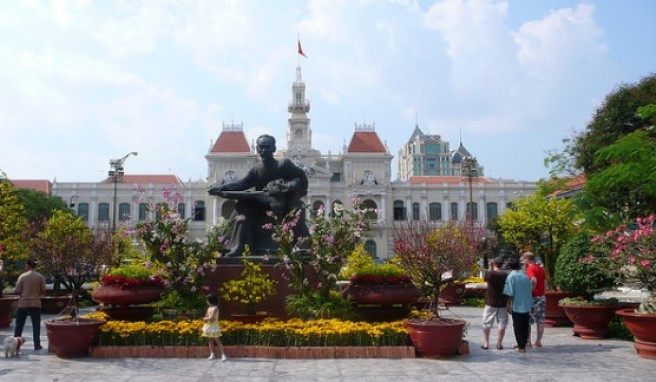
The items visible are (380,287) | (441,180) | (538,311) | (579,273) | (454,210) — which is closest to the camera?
(380,287)

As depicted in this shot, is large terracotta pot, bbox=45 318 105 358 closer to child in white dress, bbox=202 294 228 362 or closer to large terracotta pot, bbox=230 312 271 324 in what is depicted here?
child in white dress, bbox=202 294 228 362

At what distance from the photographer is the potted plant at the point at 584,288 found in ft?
31.8

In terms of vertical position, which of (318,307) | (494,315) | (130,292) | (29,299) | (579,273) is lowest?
(494,315)

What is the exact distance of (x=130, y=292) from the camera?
8.73m

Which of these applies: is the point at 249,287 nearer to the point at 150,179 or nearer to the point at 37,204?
the point at 37,204

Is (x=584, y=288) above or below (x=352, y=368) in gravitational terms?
above

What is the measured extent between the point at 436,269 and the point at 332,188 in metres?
50.3

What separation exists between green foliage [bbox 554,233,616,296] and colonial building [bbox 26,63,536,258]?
5044 centimetres

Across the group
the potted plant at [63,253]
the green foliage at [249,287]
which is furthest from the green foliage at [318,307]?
the potted plant at [63,253]

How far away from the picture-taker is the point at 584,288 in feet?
34.9

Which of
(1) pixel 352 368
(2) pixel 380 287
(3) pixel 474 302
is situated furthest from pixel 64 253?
(1) pixel 352 368

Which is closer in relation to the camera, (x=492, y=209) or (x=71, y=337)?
(x=71, y=337)

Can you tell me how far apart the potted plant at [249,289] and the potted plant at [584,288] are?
5420 mm

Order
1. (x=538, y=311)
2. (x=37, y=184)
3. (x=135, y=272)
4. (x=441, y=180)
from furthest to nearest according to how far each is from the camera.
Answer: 1. (x=441, y=180)
2. (x=37, y=184)
3. (x=538, y=311)
4. (x=135, y=272)
